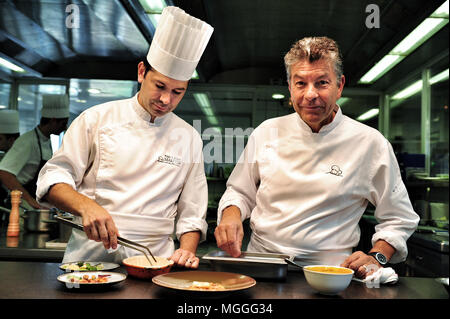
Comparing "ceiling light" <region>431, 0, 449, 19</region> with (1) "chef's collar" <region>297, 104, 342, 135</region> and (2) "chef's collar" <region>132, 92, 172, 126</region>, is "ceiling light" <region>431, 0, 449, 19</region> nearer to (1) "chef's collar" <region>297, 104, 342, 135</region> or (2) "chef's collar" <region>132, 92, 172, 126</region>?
(1) "chef's collar" <region>297, 104, 342, 135</region>

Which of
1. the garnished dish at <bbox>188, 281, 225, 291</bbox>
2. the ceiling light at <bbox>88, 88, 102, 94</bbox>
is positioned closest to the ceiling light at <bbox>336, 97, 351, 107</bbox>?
the ceiling light at <bbox>88, 88, 102, 94</bbox>

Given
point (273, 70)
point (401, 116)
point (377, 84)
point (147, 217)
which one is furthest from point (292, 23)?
point (147, 217)


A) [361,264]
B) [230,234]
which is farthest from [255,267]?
[361,264]

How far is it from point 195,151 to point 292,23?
1066 millimetres

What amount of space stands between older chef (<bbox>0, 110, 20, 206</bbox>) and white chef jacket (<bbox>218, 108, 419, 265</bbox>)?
1.72 metres

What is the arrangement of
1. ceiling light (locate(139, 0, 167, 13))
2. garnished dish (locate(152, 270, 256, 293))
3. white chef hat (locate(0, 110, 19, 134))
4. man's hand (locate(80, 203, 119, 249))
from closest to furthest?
garnished dish (locate(152, 270, 256, 293)), man's hand (locate(80, 203, 119, 249)), ceiling light (locate(139, 0, 167, 13)), white chef hat (locate(0, 110, 19, 134))

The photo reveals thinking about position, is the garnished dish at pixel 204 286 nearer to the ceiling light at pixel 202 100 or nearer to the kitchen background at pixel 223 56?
the kitchen background at pixel 223 56

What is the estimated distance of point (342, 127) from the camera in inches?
71.2

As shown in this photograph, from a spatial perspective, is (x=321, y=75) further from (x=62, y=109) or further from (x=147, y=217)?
(x=62, y=109)

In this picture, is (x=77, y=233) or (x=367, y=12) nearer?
(x=77, y=233)

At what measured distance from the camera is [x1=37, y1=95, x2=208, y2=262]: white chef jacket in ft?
5.55

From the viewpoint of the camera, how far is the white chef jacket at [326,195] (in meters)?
1.71

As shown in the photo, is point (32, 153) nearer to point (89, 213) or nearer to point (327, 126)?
point (89, 213)

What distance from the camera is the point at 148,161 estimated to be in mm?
1749
